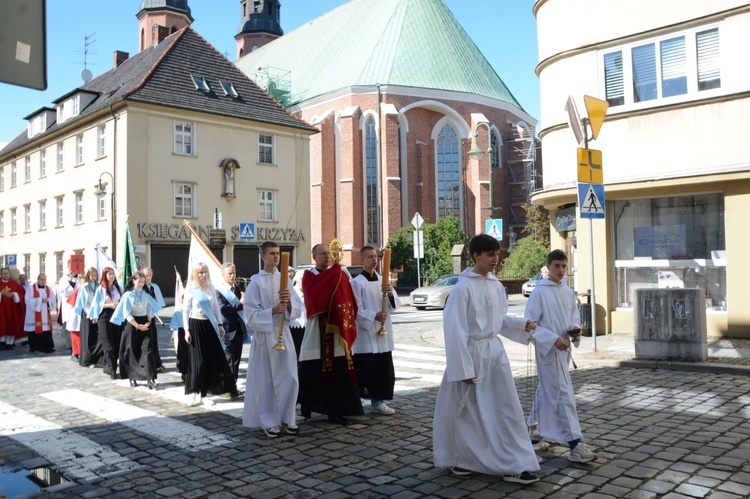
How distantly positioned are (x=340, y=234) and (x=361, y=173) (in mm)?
4787

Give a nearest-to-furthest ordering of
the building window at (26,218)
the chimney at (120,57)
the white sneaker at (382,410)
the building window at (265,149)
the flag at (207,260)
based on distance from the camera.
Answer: the white sneaker at (382,410), the flag at (207,260), the building window at (265,149), the building window at (26,218), the chimney at (120,57)

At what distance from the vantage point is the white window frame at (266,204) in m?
37.0

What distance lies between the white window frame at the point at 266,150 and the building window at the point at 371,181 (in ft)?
45.9

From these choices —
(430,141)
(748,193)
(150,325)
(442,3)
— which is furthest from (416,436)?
(442,3)

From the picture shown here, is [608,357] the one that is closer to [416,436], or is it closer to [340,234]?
[416,436]

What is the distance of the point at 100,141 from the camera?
34.3 metres

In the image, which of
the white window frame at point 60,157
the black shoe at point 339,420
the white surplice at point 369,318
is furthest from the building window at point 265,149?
the black shoe at point 339,420

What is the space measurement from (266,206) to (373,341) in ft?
98.2

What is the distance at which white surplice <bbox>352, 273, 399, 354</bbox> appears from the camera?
26.8 ft

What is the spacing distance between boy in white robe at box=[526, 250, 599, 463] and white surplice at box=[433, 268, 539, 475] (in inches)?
26.7

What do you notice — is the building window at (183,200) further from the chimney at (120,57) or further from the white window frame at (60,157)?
the chimney at (120,57)

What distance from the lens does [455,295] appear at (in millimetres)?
5523

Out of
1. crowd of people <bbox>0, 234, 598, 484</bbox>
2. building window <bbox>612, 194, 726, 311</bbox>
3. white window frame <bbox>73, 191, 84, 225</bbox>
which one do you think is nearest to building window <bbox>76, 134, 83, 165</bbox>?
white window frame <bbox>73, 191, 84, 225</bbox>

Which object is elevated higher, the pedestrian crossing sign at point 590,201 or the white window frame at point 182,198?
the white window frame at point 182,198
